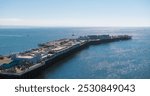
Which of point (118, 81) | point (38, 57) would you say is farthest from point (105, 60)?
point (118, 81)

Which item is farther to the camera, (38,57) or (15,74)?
(38,57)

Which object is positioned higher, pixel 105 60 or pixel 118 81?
pixel 118 81

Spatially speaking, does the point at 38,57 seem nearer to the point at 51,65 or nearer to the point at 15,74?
the point at 51,65

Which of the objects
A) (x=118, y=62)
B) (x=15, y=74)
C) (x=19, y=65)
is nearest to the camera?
(x=15, y=74)

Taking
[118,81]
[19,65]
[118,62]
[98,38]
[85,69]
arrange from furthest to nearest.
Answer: [98,38] → [118,62] → [85,69] → [19,65] → [118,81]

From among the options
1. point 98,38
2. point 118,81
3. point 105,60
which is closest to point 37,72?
point 105,60

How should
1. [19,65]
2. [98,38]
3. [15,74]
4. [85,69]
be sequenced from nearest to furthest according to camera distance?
[15,74]
[19,65]
[85,69]
[98,38]

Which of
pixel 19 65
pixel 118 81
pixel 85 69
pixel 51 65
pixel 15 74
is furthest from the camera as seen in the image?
pixel 51 65

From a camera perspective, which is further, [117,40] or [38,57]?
[117,40]

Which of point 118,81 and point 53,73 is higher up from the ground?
point 118,81

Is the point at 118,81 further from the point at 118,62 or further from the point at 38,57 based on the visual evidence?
the point at 118,62
